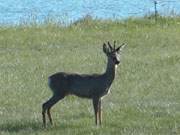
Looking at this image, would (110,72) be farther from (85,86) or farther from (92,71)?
(92,71)

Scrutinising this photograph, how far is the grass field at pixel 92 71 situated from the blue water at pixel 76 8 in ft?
14.6

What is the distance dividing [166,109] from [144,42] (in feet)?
30.3

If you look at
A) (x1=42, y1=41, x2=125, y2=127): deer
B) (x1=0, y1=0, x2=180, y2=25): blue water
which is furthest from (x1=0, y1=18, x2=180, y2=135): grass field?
(x1=0, y1=0, x2=180, y2=25): blue water

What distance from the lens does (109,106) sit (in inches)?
520

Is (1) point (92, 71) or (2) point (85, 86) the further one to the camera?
(1) point (92, 71)

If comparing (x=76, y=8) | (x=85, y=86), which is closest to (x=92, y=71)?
(x=85, y=86)

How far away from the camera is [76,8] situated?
34.8 meters

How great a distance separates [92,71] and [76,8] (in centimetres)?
1791

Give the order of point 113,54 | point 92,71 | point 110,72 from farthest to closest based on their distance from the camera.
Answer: point 92,71 < point 110,72 < point 113,54

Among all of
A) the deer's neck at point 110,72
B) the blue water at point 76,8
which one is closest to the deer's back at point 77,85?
the deer's neck at point 110,72

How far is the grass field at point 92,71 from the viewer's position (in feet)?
38.1

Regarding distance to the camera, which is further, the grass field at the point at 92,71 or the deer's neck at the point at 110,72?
the grass field at the point at 92,71

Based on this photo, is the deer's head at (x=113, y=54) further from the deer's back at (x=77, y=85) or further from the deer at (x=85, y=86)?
the deer's back at (x=77, y=85)

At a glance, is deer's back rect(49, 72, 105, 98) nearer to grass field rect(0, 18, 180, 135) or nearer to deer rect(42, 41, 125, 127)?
deer rect(42, 41, 125, 127)
